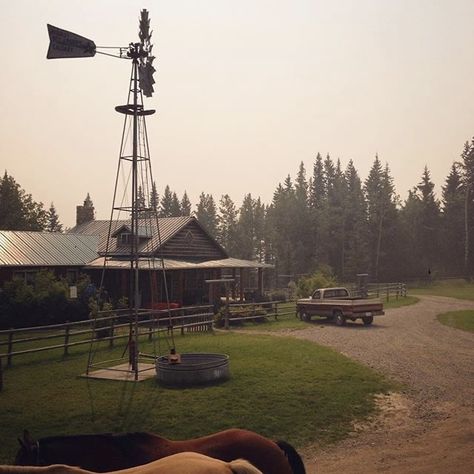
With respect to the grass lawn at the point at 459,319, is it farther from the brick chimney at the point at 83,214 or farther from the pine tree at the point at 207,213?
the pine tree at the point at 207,213

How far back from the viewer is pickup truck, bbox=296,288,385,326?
25859 mm

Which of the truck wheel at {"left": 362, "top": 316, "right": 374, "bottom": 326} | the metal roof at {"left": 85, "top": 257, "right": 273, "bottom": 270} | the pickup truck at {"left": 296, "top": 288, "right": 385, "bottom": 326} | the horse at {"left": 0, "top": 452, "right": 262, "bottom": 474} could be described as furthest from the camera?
the metal roof at {"left": 85, "top": 257, "right": 273, "bottom": 270}

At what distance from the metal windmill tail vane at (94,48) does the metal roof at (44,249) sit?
20126 millimetres

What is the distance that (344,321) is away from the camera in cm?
2634

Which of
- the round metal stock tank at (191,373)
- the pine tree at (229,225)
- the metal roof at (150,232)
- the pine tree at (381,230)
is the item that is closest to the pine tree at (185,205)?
the pine tree at (229,225)

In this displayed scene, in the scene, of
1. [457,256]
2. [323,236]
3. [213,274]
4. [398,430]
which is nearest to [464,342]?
[398,430]

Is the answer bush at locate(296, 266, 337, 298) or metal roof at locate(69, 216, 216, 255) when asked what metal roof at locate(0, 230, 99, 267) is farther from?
bush at locate(296, 266, 337, 298)

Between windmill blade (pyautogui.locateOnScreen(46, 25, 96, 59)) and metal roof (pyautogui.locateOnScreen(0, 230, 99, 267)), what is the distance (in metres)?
20.5

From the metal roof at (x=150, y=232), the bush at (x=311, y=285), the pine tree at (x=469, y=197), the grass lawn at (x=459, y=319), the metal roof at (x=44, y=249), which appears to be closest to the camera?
the grass lawn at (x=459, y=319)

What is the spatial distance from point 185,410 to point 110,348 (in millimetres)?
9450

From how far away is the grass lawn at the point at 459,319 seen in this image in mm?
24669

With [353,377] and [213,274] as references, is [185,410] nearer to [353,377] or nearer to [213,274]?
[353,377]

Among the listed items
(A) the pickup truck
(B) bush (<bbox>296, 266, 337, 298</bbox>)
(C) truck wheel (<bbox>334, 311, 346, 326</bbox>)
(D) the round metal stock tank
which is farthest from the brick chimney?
(D) the round metal stock tank

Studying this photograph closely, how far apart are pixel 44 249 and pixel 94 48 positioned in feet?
78.7
